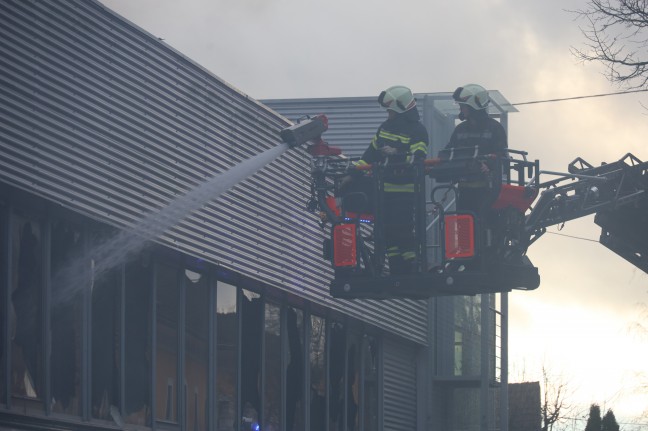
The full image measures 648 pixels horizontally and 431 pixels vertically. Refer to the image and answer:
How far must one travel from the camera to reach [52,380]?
1441cm

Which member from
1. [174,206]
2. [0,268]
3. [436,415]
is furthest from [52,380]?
[436,415]

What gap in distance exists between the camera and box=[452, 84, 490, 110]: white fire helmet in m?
14.2

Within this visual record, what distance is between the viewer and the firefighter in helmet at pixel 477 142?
1391cm

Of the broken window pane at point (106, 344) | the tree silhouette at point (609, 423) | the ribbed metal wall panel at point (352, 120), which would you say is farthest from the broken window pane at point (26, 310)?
the tree silhouette at point (609, 423)

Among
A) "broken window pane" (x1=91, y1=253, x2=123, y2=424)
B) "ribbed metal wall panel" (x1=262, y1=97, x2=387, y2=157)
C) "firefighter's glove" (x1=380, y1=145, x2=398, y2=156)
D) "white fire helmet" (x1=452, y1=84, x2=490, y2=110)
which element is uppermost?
"ribbed metal wall panel" (x1=262, y1=97, x2=387, y2=157)

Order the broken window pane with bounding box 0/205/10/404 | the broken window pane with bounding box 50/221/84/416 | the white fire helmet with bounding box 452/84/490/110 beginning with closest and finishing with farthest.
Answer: the broken window pane with bounding box 0/205/10/404, the white fire helmet with bounding box 452/84/490/110, the broken window pane with bounding box 50/221/84/416

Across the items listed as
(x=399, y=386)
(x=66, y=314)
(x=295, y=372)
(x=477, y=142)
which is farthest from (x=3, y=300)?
(x=399, y=386)

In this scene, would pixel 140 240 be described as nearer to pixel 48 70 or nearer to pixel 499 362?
pixel 48 70

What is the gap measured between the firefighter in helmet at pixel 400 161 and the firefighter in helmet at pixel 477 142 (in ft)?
1.45

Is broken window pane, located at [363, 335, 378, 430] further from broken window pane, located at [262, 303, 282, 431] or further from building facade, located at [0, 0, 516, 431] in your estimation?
broken window pane, located at [262, 303, 282, 431]

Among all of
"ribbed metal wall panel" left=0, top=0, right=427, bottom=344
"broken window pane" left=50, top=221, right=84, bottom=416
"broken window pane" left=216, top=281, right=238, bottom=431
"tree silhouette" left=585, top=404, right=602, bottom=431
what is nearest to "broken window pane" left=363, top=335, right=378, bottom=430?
"ribbed metal wall panel" left=0, top=0, right=427, bottom=344

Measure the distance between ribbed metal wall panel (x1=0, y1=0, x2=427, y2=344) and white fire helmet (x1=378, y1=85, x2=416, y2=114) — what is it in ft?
10.1

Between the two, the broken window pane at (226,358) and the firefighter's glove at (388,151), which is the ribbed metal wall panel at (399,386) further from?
the firefighter's glove at (388,151)

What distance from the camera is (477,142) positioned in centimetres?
1421
